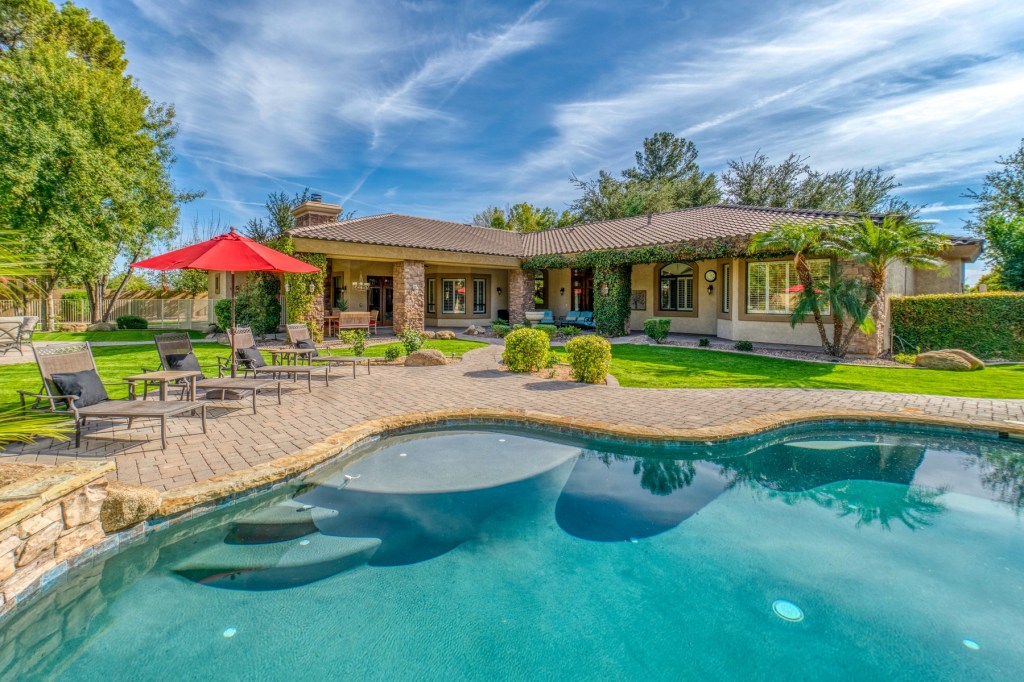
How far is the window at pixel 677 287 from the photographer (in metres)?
19.8

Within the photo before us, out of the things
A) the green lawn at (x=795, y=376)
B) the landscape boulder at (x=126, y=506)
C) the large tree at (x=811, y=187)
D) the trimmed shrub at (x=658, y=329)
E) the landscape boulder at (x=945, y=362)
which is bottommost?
the landscape boulder at (x=126, y=506)

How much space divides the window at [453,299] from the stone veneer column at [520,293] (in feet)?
8.68

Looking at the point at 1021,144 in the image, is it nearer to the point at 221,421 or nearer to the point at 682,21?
the point at 682,21

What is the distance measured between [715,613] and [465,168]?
28.9 m

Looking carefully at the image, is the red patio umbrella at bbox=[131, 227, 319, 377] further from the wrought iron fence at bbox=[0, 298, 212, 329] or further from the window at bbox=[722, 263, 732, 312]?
the wrought iron fence at bbox=[0, 298, 212, 329]

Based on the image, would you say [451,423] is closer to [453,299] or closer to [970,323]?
[970,323]

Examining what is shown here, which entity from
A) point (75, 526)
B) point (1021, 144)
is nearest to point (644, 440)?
point (75, 526)

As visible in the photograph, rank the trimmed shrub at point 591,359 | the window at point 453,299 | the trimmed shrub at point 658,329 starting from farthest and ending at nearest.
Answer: the window at point 453,299 → the trimmed shrub at point 658,329 → the trimmed shrub at point 591,359

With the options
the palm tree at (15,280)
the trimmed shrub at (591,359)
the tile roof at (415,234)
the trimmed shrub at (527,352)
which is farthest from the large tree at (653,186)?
the palm tree at (15,280)

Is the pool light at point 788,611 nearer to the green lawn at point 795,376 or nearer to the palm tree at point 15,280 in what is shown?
the palm tree at point 15,280

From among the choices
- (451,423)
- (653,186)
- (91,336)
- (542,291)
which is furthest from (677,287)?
(91,336)

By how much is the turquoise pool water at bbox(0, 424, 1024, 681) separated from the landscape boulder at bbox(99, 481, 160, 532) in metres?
0.22

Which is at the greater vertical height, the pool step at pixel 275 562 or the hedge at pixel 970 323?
the hedge at pixel 970 323

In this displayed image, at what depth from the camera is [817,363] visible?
1259cm
